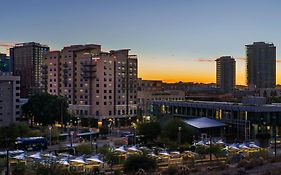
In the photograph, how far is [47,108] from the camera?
66438 mm

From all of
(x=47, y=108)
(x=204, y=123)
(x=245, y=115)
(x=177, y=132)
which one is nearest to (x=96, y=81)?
(x=47, y=108)

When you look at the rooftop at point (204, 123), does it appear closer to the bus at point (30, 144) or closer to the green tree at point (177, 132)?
the green tree at point (177, 132)

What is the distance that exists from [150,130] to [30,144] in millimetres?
13231

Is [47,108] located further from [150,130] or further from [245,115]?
[245,115]

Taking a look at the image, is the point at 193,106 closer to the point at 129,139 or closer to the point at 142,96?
the point at 129,139

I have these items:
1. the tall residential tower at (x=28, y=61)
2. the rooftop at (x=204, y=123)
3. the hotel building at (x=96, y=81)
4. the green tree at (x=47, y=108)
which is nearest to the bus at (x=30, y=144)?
the rooftop at (x=204, y=123)

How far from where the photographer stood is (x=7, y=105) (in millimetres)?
67938

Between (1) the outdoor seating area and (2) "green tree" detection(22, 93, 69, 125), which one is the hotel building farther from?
(1) the outdoor seating area

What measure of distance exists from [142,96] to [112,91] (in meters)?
12.3

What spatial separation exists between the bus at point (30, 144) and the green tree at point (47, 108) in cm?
2026

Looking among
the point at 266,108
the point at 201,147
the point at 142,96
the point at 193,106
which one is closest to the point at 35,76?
the point at 142,96

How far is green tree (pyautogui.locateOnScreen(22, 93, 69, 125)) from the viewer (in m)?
66.4

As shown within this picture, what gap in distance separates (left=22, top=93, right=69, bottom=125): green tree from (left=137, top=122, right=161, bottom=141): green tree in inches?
836

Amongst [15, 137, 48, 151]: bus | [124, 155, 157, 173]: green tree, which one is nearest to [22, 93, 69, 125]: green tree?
[15, 137, 48, 151]: bus
